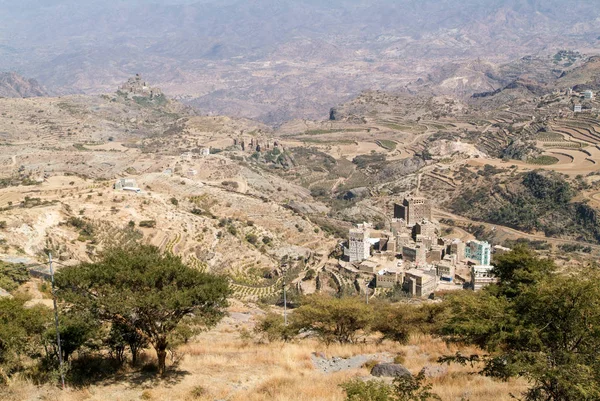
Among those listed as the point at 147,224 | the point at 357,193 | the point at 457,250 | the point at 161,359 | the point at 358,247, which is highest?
the point at 161,359

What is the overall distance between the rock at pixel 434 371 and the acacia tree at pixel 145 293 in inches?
271

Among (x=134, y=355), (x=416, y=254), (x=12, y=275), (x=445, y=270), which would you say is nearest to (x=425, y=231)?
(x=416, y=254)

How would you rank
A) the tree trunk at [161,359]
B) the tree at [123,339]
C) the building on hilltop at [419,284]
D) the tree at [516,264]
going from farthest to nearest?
1. the building on hilltop at [419,284]
2. the tree at [516,264]
3. the tree at [123,339]
4. the tree trunk at [161,359]

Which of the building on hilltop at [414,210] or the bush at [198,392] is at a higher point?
the bush at [198,392]

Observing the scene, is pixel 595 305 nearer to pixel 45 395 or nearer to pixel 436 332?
pixel 45 395

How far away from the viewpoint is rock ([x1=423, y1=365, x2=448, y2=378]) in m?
15.9

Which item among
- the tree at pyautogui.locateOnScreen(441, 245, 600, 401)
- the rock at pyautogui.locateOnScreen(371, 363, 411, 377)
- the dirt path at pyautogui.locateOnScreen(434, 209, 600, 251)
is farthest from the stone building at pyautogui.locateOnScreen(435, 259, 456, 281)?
the tree at pyautogui.locateOnScreen(441, 245, 600, 401)

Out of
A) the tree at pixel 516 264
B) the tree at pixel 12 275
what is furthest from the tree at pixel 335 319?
the tree at pixel 12 275

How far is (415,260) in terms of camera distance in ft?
190

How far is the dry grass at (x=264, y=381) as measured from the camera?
43.3ft

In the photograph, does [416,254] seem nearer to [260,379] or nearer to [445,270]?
[445,270]

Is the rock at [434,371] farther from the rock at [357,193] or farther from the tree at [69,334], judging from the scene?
the rock at [357,193]

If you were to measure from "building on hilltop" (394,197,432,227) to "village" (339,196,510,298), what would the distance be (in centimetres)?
578

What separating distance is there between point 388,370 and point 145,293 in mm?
7995
